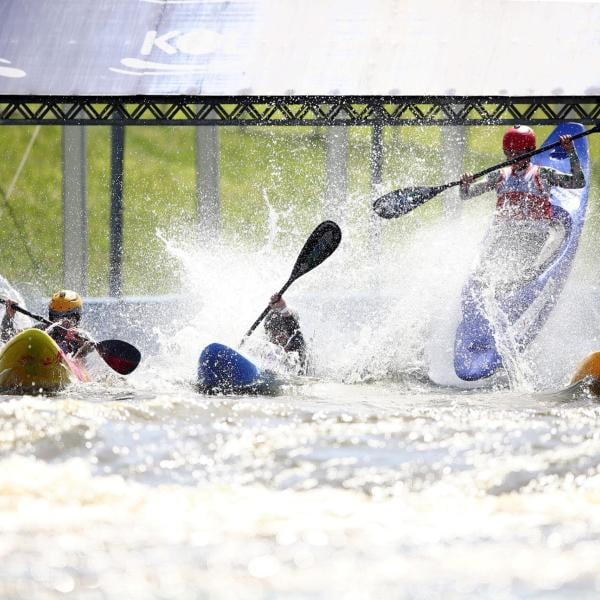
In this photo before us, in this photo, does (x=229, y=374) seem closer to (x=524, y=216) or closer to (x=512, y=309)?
(x=512, y=309)

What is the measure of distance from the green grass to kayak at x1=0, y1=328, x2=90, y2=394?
46.4 ft

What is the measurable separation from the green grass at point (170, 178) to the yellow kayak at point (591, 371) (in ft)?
46.1

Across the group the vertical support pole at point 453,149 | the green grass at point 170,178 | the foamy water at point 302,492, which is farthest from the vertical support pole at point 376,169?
the green grass at point 170,178

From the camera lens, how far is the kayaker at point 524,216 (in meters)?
8.42

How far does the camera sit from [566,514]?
178 inches

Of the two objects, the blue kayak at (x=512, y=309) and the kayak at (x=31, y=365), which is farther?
the blue kayak at (x=512, y=309)

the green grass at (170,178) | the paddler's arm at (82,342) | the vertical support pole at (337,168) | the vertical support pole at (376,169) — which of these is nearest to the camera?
the paddler's arm at (82,342)

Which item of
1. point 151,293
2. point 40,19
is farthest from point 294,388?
point 151,293

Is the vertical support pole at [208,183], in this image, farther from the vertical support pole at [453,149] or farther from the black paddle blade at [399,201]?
the black paddle blade at [399,201]

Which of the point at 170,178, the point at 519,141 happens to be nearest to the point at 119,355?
the point at 519,141

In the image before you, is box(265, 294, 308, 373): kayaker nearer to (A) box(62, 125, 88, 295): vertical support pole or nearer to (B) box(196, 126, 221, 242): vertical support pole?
(A) box(62, 125, 88, 295): vertical support pole

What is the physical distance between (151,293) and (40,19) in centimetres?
851

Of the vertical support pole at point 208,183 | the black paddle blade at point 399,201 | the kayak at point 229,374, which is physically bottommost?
the kayak at point 229,374

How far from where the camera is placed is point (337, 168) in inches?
626
